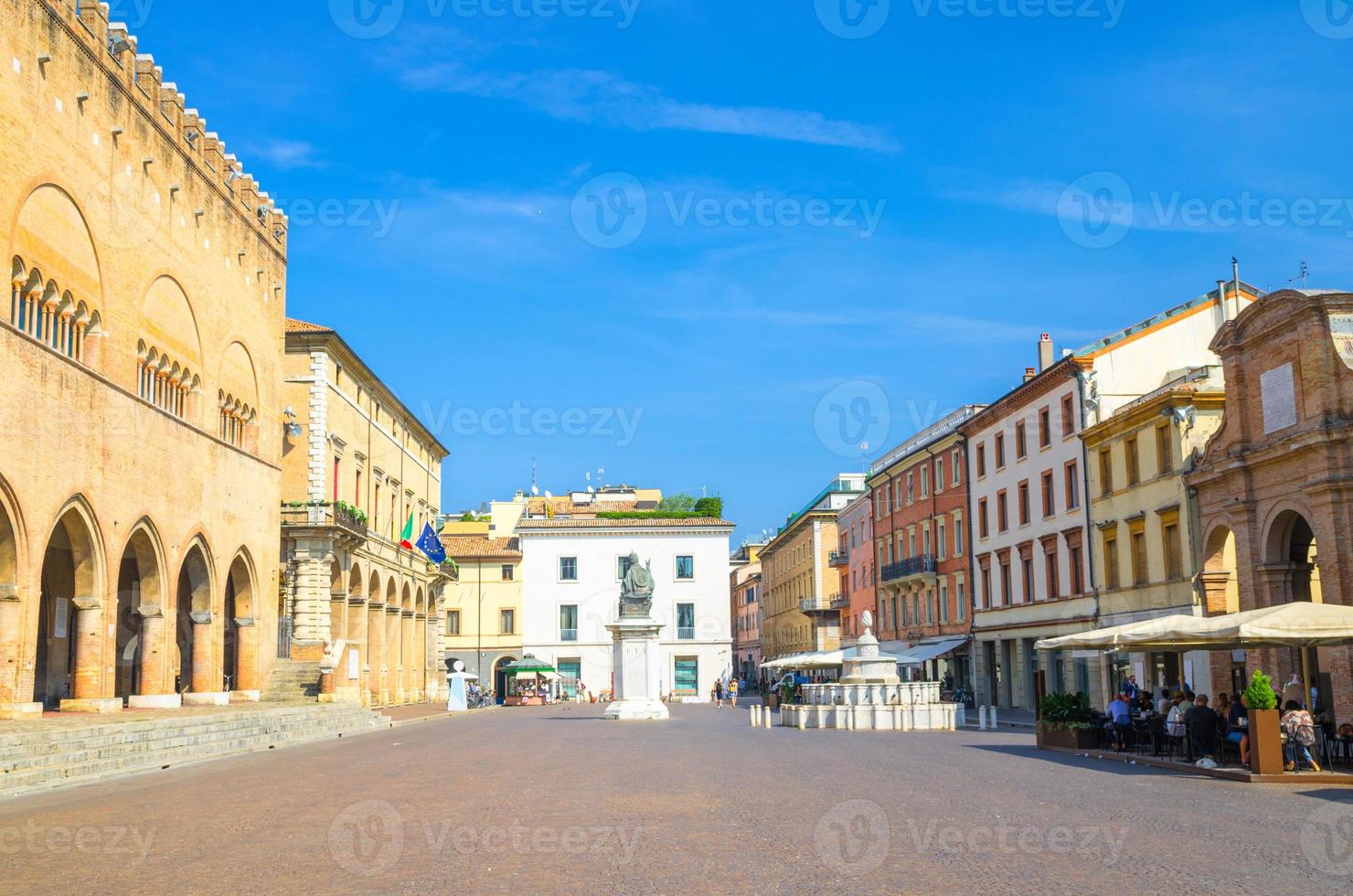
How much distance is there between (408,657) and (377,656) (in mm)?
6985

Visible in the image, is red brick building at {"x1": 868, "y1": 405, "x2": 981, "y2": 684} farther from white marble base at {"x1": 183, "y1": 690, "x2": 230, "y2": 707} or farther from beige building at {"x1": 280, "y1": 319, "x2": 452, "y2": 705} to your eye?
white marble base at {"x1": 183, "y1": 690, "x2": 230, "y2": 707}

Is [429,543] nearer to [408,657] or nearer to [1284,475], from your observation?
[408,657]

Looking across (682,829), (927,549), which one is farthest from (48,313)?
(927,549)

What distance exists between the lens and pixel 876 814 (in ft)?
43.5

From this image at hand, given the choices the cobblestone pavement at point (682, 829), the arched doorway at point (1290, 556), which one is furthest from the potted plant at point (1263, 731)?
the arched doorway at point (1290, 556)

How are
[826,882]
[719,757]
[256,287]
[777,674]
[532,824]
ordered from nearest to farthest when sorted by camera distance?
[826,882] < [532,824] < [719,757] < [256,287] < [777,674]

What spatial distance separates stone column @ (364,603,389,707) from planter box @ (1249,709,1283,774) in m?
38.5

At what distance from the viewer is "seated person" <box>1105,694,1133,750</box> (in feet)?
75.3

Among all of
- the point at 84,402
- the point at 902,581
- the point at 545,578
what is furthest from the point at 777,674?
the point at 84,402

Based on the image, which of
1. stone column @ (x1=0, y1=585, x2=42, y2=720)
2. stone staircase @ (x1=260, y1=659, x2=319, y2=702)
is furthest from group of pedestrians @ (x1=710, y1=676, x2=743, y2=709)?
stone column @ (x1=0, y1=585, x2=42, y2=720)

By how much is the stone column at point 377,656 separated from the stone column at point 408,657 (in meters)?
3.82

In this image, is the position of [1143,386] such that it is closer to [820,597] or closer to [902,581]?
[902,581]

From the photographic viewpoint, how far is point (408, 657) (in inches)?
2389

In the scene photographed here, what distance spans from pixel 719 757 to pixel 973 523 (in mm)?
32055
